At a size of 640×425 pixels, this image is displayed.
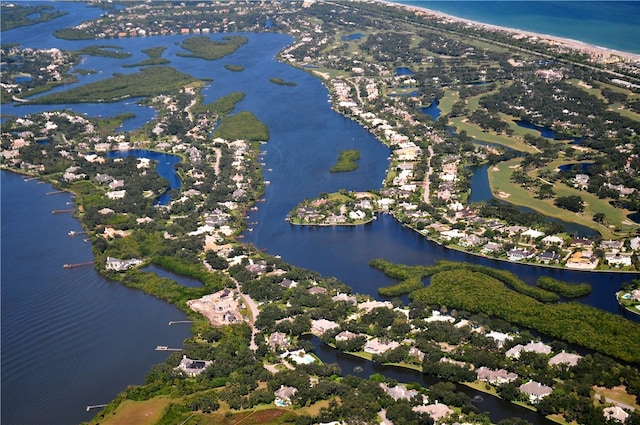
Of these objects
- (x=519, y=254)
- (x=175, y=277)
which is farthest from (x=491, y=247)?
(x=175, y=277)

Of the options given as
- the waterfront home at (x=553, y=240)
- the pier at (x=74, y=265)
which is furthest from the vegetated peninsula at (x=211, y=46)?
the waterfront home at (x=553, y=240)

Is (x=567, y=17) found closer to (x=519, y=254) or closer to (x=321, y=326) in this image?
(x=519, y=254)

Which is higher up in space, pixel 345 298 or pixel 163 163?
pixel 345 298

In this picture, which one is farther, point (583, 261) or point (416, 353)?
point (583, 261)

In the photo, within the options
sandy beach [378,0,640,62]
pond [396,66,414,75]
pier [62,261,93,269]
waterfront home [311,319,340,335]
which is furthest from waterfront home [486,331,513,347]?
pond [396,66,414,75]

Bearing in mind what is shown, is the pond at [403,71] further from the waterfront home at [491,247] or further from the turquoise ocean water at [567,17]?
the waterfront home at [491,247]

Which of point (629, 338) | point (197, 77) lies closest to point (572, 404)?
point (629, 338)

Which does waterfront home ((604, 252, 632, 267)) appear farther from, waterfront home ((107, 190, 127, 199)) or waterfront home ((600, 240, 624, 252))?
waterfront home ((107, 190, 127, 199))

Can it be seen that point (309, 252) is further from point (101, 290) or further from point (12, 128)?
point (12, 128)
